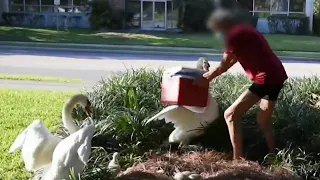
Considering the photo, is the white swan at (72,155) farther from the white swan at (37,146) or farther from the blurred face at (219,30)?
the blurred face at (219,30)

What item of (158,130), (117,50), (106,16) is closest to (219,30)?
(158,130)

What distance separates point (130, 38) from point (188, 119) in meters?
23.2

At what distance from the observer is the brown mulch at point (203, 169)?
5.44 m

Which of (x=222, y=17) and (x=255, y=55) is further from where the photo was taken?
(x=255, y=55)

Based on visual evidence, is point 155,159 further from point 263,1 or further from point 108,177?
point 263,1

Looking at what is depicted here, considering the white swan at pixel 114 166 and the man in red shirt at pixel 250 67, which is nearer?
the man in red shirt at pixel 250 67

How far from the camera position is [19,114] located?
9656 mm

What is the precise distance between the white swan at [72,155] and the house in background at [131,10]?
28.3 m

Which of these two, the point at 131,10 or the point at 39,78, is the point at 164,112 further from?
the point at 131,10

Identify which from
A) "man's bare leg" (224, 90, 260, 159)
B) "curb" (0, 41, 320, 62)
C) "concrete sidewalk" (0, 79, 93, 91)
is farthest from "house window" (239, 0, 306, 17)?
"man's bare leg" (224, 90, 260, 159)

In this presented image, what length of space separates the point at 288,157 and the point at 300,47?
2184cm

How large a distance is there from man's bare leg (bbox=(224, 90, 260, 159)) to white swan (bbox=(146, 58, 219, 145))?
0.56 m

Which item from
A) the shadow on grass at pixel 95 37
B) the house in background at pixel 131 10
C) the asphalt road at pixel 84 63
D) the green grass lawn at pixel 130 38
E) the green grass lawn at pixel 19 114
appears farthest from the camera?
the house in background at pixel 131 10

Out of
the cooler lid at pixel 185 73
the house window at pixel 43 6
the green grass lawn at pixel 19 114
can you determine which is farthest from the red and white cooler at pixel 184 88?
the house window at pixel 43 6
